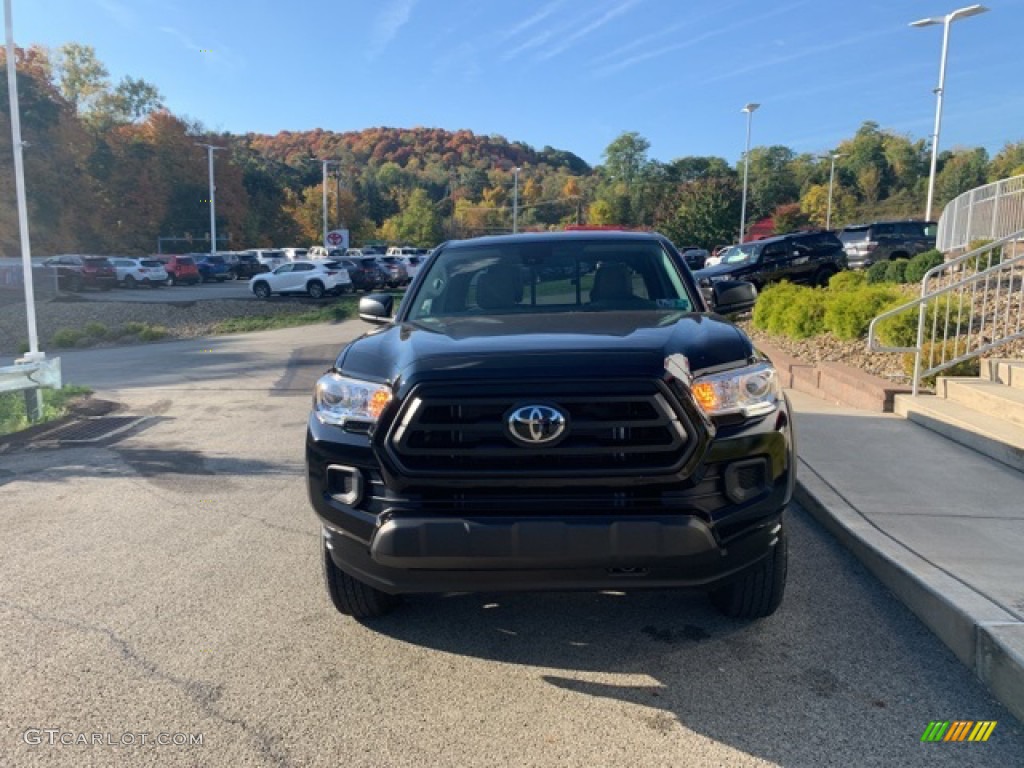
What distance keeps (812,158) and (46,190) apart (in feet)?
284

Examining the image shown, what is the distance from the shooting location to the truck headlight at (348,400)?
318 centimetres

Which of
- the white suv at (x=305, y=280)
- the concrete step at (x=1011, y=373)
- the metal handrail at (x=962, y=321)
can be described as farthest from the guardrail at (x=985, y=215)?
the white suv at (x=305, y=280)

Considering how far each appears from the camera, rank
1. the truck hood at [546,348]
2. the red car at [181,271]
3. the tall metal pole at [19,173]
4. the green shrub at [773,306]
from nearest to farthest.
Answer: the truck hood at [546,348] → the tall metal pole at [19,173] → the green shrub at [773,306] → the red car at [181,271]

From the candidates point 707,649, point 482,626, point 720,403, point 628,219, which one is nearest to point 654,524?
point 720,403

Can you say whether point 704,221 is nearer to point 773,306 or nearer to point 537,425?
point 773,306

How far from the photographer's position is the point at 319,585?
4.24 m

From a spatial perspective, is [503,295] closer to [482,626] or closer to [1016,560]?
[482,626]

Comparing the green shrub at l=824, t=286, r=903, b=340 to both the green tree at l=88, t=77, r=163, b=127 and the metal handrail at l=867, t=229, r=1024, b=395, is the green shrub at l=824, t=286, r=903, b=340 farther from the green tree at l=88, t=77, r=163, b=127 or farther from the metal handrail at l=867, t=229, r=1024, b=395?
the green tree at l=88, t=77, r=163, b=127

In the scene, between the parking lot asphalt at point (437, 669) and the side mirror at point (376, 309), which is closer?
the parking lot asphalt at point (437, 669)

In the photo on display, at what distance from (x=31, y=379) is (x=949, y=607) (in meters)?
9.35

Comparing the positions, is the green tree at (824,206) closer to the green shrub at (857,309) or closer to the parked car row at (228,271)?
the parked car row at (228,271)

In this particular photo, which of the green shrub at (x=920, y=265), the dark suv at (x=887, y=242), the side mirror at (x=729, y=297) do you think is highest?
the dark suv at (x=887, y=242)

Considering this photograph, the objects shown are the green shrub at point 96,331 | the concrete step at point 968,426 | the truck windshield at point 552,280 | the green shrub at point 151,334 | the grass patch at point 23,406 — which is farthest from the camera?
the green shrub at point 151,334

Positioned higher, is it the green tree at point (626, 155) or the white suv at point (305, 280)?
the green tree at point (626, 155)
